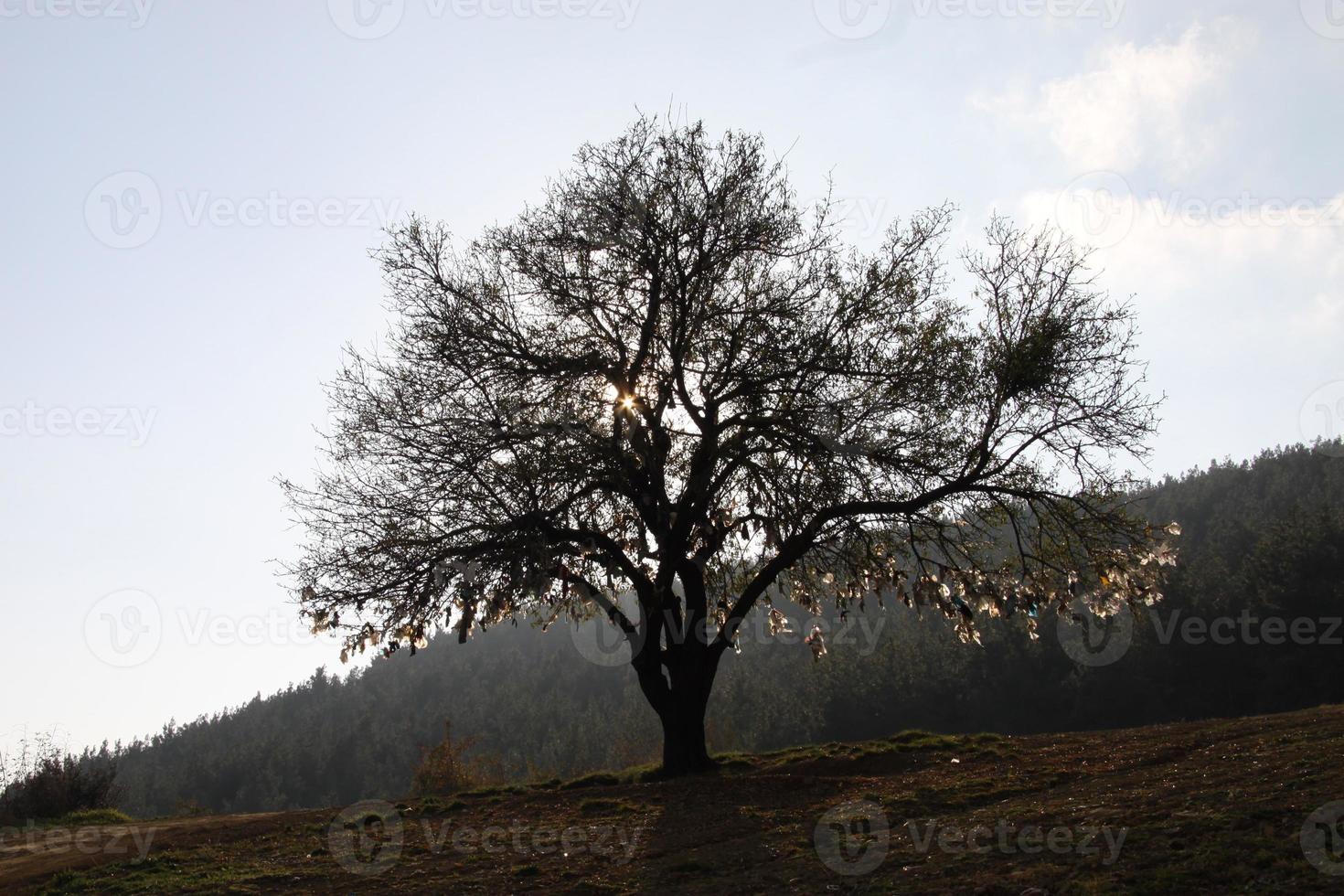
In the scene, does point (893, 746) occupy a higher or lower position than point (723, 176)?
lower

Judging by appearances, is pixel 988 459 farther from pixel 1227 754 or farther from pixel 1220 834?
pixel 1220 834

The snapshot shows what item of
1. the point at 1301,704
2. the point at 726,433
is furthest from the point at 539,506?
the point at 1301,704

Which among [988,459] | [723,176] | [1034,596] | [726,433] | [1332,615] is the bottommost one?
[1332,615]

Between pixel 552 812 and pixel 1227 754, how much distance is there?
944 centimetres

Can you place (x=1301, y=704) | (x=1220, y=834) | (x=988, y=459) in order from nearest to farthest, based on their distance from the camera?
(x=1220, y=834) → (x=988, y=459) → (x=1301, y=704)

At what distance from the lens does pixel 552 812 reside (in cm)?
1556

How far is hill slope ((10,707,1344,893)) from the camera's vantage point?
912 cm
